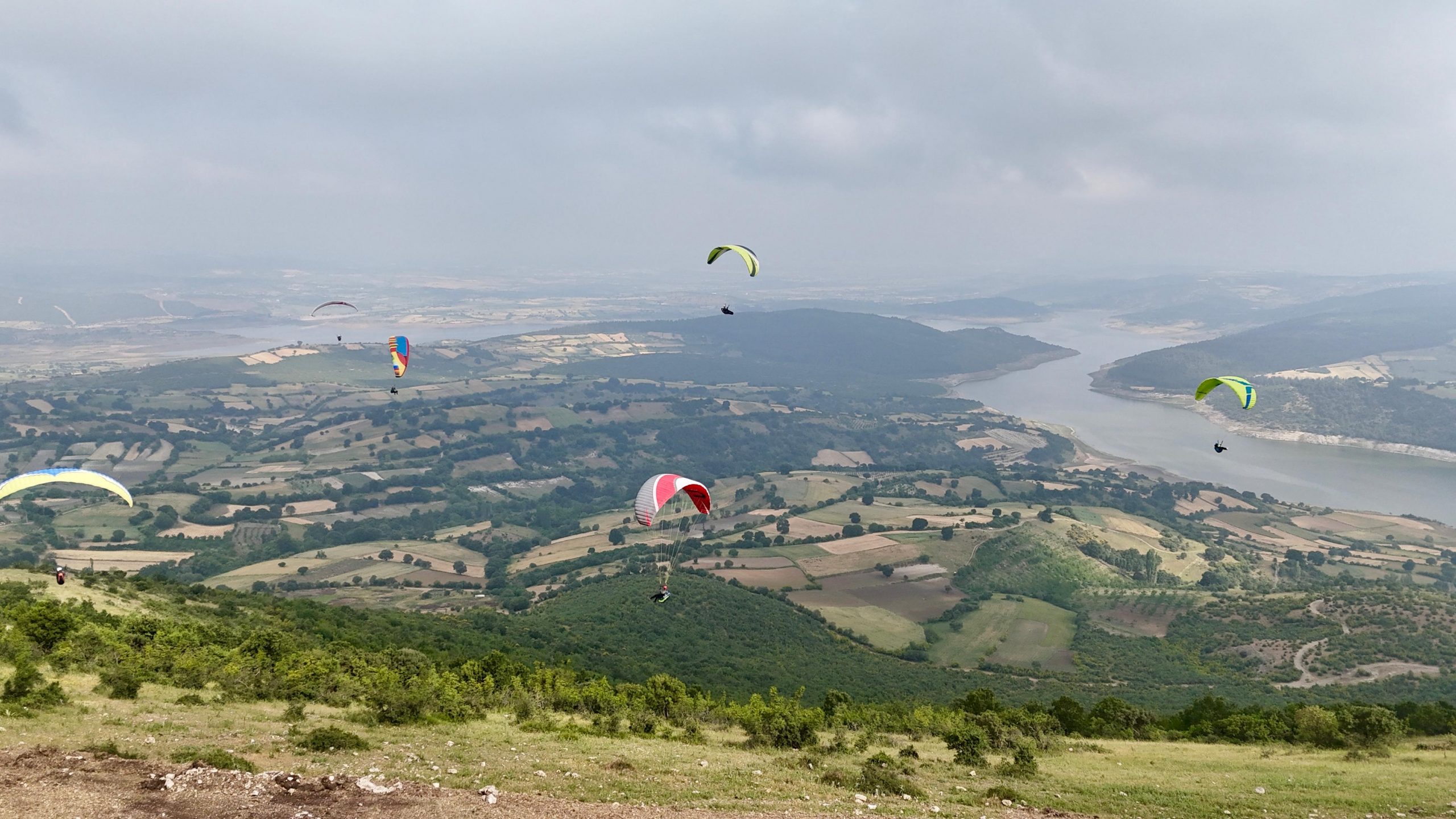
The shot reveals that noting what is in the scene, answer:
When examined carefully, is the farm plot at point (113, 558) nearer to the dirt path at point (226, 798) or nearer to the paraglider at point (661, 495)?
the paraglider at point (661, 495)

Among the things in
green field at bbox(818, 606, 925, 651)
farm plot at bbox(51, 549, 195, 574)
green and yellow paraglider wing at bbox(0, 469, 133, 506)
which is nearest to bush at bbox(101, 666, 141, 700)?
green and yellow paraglider wing at bbox(0, 469, 133, 506)

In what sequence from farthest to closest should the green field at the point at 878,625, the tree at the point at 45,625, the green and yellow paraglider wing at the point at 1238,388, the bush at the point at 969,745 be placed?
the green field at the point at 878,625, the green and yellow paraglider wing at the point at 1238,388, the tree at the point at 45,625, the bush at the point at 969,745

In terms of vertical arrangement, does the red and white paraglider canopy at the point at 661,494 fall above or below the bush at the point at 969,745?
above

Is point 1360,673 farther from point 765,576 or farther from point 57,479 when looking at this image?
point 57,479

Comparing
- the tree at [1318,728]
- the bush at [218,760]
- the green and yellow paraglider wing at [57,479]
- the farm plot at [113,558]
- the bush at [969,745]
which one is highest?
the green and yellow paraglider wing at [57,479]

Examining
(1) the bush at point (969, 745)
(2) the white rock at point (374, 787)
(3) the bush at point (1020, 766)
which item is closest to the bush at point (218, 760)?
(2) the white rock at point (374, 787)

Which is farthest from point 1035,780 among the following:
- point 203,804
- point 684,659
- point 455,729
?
point 684,659
